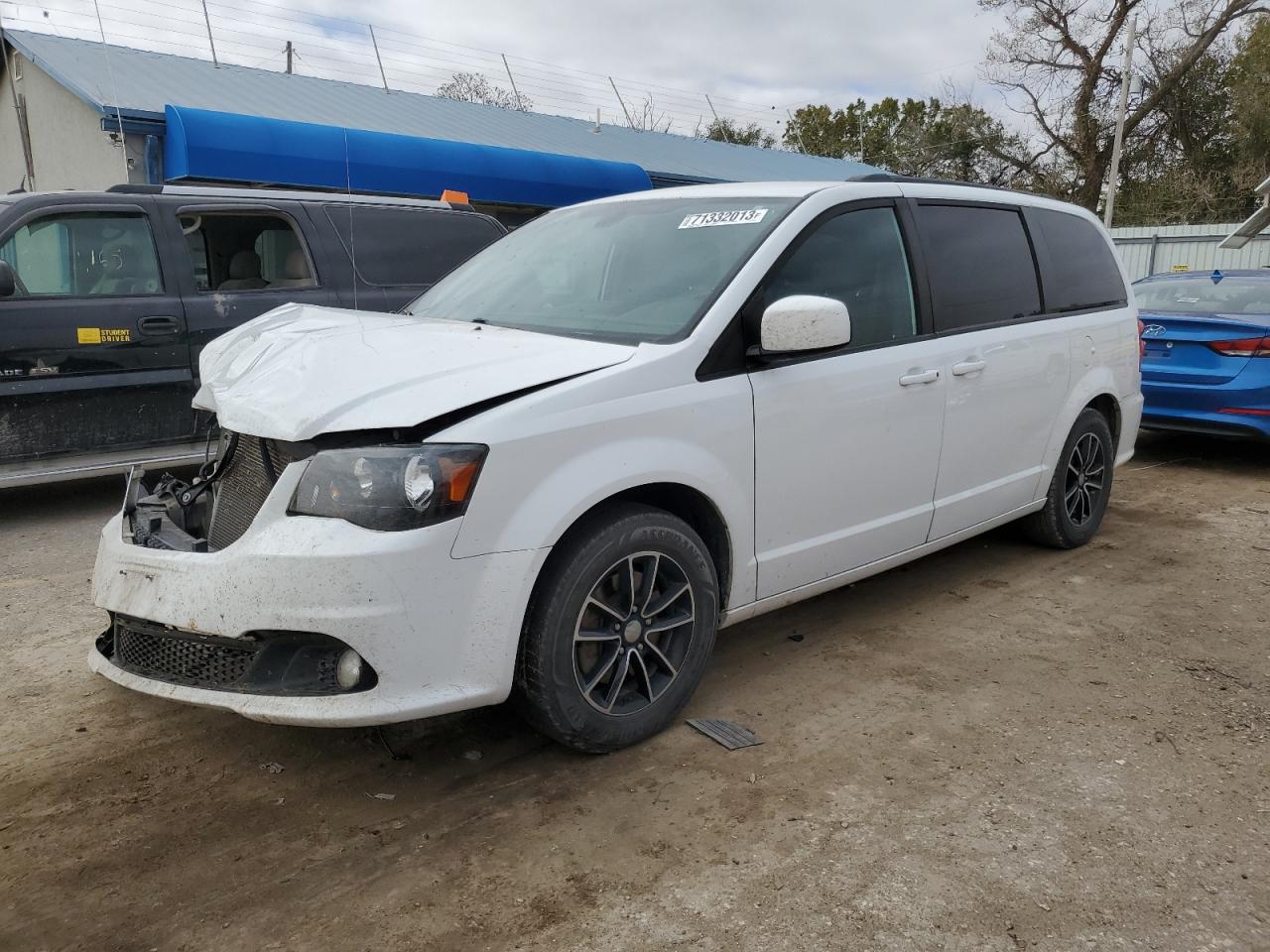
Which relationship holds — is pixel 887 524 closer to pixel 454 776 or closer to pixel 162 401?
pixel 454 776

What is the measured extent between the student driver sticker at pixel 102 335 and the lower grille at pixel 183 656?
11.3 feet

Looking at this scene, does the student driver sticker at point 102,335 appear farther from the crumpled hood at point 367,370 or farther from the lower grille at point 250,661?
the lower grille at point 250,661

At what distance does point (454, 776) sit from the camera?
10.1ft

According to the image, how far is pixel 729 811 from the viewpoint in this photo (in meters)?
2.86

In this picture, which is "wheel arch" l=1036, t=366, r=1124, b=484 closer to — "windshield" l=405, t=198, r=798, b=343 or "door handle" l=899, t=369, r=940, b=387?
"door handle" l=899, t=369, r=940, b=387

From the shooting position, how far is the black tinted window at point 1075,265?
5031mm

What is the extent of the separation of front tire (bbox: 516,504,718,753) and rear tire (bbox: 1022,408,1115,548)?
2645 mm

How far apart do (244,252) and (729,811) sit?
5.26 meters

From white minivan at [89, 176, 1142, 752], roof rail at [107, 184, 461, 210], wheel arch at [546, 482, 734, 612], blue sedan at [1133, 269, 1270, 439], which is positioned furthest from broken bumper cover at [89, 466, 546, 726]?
blue sedan at [1133, 269, 1270, 439]

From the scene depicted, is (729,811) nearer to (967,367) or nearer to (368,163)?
(967,367)

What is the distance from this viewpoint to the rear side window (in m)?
6.94

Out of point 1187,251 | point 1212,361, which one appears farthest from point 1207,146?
point 1212,361

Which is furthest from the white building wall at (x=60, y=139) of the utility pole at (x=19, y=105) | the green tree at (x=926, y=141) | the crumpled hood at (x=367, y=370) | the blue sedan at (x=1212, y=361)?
the green tree at (x=926, y=141)

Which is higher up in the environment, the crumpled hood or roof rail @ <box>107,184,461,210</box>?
roof rail @ <box>107,184,461,210</box>
